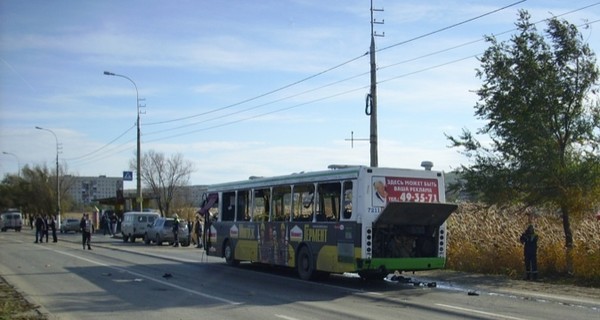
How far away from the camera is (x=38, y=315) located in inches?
488

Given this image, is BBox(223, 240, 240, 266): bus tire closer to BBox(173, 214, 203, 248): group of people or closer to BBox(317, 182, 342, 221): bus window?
BBox(317, 182, 342, 221): bus window

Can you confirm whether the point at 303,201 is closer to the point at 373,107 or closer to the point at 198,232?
the point at 373,107

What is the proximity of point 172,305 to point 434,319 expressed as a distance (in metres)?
5.06

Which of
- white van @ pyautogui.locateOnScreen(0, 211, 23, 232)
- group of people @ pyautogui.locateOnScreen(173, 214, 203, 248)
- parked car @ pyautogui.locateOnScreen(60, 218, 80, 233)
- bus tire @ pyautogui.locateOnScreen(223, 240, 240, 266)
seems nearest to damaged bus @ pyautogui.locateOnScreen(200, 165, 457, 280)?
bus tire @ pyautogui.locateOnScreen(223, 240, 240, 266)

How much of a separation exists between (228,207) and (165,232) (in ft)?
60.5

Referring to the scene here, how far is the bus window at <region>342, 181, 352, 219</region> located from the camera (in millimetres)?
17078

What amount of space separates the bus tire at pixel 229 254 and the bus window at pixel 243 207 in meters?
1.13

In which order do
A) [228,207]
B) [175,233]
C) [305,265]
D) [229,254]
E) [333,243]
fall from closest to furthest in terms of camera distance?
[333,243], [305,265], [229,254], [228,207], [175,233]

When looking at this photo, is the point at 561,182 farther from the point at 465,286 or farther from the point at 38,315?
the point at 38,315

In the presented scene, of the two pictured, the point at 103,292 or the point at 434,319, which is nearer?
the point at 434,319

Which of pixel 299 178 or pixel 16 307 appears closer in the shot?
pixel 16 307

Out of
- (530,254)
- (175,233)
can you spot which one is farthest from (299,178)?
(175,233)

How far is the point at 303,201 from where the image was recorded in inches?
754

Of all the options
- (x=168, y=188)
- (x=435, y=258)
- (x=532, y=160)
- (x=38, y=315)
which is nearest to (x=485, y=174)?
(x=532, y=160)
